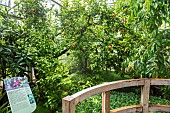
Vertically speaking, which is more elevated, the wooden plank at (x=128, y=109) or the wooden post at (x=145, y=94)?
the wooden post at (x=145, y=94)

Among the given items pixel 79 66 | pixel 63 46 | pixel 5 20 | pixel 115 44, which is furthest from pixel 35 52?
pixel 79 66

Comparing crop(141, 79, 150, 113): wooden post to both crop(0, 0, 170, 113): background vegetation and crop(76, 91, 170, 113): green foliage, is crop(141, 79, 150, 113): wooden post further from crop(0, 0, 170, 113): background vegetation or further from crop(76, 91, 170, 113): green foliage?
crop(76, 91, 170, 113): green foliage

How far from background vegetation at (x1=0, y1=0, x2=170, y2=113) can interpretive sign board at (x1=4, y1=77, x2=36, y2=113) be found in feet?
3.11

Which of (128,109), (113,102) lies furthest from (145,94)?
(113,102)

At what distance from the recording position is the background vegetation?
3.25 meters

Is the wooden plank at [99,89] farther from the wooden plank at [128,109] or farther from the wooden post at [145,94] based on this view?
the wooden plank at [128,109]

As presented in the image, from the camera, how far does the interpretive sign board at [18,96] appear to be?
1.94 metres

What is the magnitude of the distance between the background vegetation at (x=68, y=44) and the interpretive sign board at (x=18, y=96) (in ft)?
3.11

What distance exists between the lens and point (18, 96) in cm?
200

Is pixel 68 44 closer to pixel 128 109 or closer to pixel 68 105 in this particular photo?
pixel 128 109

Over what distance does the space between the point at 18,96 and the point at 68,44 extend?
2647 millimetres

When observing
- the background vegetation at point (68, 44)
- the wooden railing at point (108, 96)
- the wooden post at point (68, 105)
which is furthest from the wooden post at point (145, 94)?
the wooden post at point (68, 105)

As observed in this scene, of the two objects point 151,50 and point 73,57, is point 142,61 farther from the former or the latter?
point 73,57

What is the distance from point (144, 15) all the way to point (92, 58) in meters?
2.33
